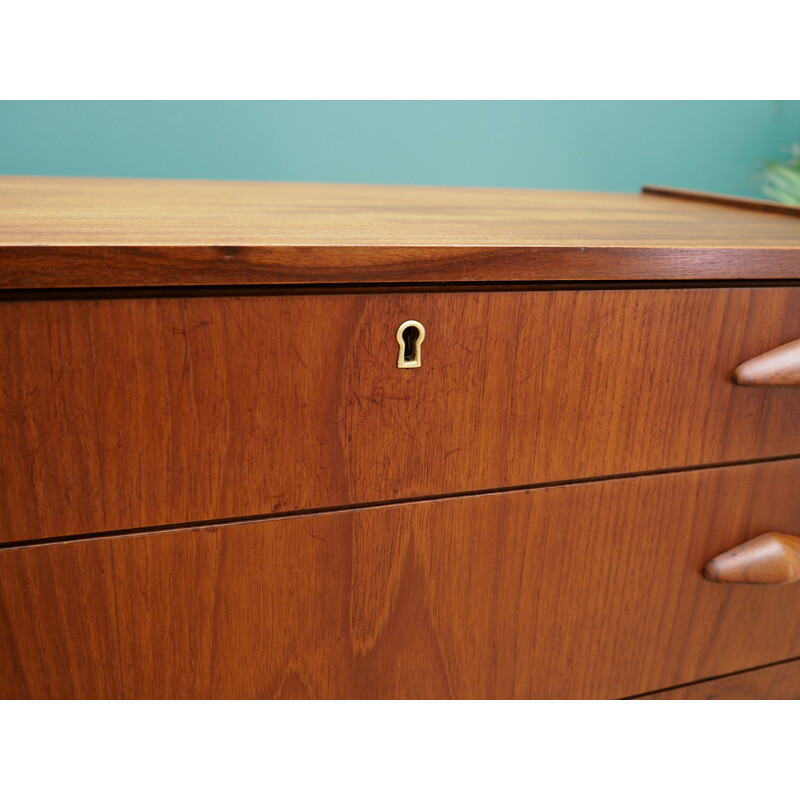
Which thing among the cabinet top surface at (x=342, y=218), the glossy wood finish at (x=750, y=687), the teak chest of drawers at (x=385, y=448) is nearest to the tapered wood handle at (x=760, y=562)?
the teak chest of drawers at (x=385, y=448)

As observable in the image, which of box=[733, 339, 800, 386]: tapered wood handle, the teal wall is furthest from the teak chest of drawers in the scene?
the teal wall

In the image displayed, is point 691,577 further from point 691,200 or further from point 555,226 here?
point 691,200

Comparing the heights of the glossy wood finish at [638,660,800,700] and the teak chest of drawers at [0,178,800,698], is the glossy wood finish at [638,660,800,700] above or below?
below

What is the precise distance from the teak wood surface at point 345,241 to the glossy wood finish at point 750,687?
1.15 ft

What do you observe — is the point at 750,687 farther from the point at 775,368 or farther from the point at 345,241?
the point at 345,241

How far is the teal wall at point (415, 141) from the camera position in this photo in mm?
798

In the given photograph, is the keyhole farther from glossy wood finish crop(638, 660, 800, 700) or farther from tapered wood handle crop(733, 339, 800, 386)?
glossy wood finish crop(638, 660, 800, 700)

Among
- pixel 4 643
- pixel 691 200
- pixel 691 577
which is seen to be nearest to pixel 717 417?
pixel 691 577

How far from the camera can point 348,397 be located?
1.42 ft

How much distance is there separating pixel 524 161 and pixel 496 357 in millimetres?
577

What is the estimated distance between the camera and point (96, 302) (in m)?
0.38

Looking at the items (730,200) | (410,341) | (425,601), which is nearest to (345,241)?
(410,341)

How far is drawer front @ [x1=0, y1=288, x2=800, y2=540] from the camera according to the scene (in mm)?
390

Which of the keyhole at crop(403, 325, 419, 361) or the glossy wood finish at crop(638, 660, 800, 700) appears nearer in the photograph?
the keyhole at crop(403, 325, 419, 361)
